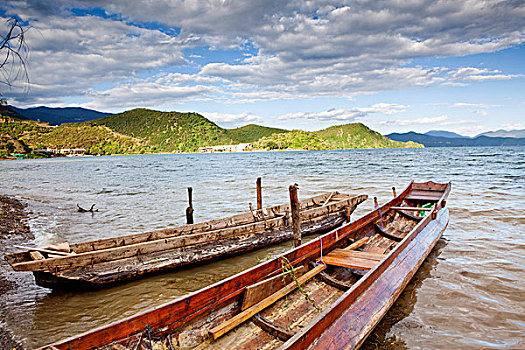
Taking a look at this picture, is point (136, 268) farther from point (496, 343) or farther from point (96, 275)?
point (496, 343)

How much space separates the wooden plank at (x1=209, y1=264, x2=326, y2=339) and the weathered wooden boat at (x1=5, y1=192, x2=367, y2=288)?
331 cm

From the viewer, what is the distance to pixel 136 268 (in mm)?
6758

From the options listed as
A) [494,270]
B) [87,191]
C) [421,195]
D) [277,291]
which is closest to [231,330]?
[277,291]

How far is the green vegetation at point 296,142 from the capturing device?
15900 cm

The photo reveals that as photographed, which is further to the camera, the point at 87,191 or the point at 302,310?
the point at 87,191

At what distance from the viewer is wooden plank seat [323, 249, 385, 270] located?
5.68 metres

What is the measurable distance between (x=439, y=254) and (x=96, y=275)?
8.45 meters

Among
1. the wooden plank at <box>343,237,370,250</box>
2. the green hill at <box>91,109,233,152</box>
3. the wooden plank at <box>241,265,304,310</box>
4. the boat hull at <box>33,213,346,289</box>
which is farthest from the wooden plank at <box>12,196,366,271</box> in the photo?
the green hill at <box>91,109,233,152</box>

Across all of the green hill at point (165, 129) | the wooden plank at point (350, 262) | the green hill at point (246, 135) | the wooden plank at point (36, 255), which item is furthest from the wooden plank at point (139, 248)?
the green hill at point (246, 135)

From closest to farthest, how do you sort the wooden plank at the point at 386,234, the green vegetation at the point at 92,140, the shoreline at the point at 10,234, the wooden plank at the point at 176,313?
1. the wooden plank at the point at 176,313
2. the shoreline at the point at 10,234
3. the wooden plank at the point at 386,234
4. the green vegetation at the point at 92,140

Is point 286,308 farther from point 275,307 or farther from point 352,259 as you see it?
point 352,259

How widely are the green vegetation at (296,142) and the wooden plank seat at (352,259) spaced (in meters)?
152

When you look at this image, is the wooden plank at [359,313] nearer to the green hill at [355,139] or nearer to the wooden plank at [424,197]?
the wooden plank at [424,197]

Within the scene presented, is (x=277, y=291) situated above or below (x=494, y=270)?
above
